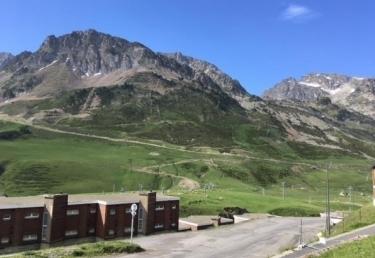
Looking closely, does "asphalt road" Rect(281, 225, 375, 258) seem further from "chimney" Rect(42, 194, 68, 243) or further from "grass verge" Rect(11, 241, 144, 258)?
"chimney" Rect(42, 194, 68, 243)

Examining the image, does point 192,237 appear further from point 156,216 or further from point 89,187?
point 89,187

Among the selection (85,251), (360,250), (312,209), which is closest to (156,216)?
(85,251)

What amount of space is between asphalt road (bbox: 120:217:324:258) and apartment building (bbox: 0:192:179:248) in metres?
4.08

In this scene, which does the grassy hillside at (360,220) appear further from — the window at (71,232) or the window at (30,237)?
the window at (30,237)

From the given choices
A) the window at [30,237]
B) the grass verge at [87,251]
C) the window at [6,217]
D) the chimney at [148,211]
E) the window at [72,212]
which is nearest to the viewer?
the grass verge at [87,251]

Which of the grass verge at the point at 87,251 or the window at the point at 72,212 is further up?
the window at the point at 72,212

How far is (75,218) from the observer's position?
85.7m

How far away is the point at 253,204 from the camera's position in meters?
151

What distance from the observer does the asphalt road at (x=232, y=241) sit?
246 ft

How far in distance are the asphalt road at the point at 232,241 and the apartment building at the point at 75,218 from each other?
408 centimetres

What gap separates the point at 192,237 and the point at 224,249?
15042mm

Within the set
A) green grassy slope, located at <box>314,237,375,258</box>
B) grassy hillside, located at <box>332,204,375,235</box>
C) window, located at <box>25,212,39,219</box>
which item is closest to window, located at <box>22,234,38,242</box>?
window, located at <box>25,212,39,219</box>

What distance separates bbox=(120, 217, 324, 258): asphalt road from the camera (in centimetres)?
7492

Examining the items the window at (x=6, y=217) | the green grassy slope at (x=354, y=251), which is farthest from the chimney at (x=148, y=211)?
the green grassy slope at (x=354, y=251)
